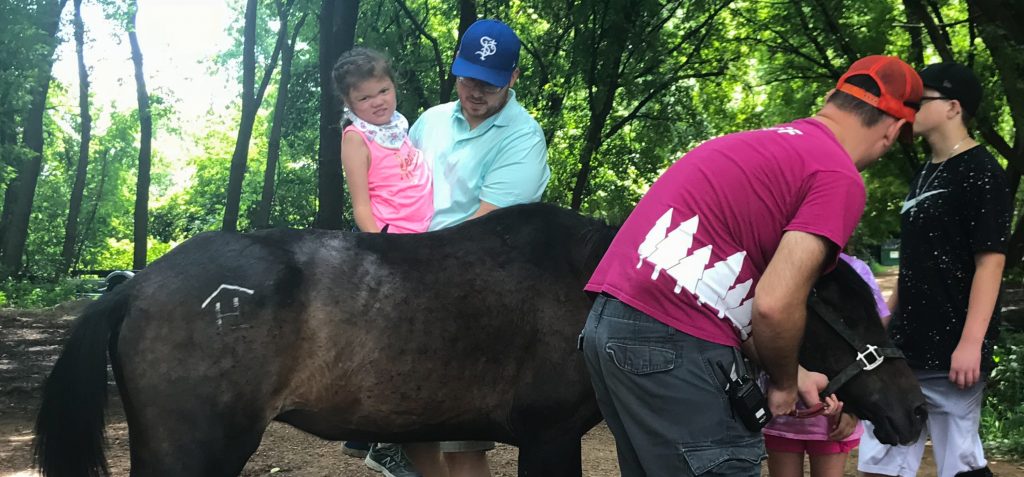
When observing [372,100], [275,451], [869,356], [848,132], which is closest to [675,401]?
[869,356]

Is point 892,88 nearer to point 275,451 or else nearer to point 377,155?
point 377,155

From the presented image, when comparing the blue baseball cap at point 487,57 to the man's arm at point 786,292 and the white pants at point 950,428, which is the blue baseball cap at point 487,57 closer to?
the man's arm at point 786,292

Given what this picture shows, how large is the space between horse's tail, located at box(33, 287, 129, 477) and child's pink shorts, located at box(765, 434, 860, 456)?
113 inches

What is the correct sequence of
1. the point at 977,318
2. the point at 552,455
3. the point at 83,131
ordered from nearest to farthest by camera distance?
the point at 552,455
the point at 977,318
the point at 83,131

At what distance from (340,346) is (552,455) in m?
0.91

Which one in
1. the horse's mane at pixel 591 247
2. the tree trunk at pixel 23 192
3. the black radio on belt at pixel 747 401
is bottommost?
the tree trunk at pixel 23 192

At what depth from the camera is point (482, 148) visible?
3.93 meters

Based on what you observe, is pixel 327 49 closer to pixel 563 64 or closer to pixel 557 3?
pixel 557 3

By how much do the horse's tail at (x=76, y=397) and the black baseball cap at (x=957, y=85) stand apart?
3.31 m

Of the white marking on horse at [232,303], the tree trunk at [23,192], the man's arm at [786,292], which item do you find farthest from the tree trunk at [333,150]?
the tree trunk at [23,192]

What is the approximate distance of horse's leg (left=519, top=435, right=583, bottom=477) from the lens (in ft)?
11.0

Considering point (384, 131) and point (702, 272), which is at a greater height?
point (384, 131)

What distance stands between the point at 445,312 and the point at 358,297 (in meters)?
0.34

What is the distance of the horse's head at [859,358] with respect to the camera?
257 cm
